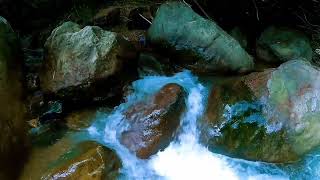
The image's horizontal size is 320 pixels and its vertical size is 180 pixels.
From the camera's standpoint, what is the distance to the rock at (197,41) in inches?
215

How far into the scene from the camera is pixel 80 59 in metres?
4.87

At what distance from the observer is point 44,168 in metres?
4.19

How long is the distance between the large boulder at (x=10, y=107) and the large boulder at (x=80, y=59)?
0.38 m

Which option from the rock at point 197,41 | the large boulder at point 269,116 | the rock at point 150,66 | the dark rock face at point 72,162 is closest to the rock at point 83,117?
the dark rock face at point 72,162

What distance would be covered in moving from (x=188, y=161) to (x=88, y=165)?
1.14m

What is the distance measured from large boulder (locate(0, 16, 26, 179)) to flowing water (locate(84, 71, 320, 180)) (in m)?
0.75

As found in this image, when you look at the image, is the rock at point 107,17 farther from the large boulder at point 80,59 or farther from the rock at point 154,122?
the rock at point 154,122

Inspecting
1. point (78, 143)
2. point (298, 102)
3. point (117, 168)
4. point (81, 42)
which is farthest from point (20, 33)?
point (298, 102)

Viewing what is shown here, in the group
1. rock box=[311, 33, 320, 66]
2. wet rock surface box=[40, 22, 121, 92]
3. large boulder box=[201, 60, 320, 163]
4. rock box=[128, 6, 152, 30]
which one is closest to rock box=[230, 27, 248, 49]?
rock box=[311, 33, 320, 66]

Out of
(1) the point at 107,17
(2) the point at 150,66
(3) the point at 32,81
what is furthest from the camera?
(1) the point at 107,17

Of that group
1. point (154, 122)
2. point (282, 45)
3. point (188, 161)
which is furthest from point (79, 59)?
point (282, 45)

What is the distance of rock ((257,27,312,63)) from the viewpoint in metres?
6.03

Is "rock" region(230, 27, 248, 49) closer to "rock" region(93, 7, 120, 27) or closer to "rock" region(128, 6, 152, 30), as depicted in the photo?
"rock" region(128, 6, 152, 30)

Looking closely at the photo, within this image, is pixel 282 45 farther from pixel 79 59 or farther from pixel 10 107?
pixel 10 107
